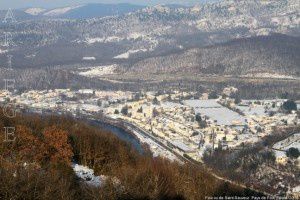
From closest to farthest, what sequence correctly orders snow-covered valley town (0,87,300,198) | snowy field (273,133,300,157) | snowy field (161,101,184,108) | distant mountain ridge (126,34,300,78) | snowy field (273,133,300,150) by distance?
snowy field (273,133,300,157), snow-covered valley town (0,87,300,198), snowy field (273,133,300,150), snowy field (161,101,184,108), distant mountain ridge (126,34,300,78)

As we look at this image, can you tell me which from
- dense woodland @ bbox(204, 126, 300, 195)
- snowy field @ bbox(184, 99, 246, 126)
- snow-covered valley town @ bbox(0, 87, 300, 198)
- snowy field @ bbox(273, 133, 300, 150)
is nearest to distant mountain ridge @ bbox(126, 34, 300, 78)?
snow-covered valley town @ bbox(0, 87, 300, 198)

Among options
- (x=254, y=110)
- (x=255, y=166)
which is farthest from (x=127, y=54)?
(x=255, y=166)

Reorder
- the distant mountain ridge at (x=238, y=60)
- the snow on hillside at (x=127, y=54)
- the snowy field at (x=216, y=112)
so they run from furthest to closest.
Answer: the snow on hillside at (x=127, y=54), the distant mountain ridge at (x=238, y=60), the snowy field at (x=216, y=112)

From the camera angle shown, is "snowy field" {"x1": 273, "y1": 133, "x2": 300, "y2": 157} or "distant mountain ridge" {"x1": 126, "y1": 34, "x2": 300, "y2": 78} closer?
"snowy field" {"x1": 273, "y1": 133, "x2": 300, "y2": 157}

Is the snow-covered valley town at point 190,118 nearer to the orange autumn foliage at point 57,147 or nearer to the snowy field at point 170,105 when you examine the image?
the snowy field at point 170,105

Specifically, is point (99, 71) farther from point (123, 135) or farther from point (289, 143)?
point (289, 143)

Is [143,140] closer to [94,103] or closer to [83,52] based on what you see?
[94,103]

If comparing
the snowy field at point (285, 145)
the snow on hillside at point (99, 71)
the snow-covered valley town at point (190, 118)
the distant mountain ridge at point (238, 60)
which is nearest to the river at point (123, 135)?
the snow-covered valley town at point (190, 118)

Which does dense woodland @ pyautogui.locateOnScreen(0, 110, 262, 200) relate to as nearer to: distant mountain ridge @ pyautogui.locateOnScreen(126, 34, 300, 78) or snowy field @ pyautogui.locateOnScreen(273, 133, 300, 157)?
snowy field @ pyautogui.locateOnScreen(273, 133, 300, 157)
